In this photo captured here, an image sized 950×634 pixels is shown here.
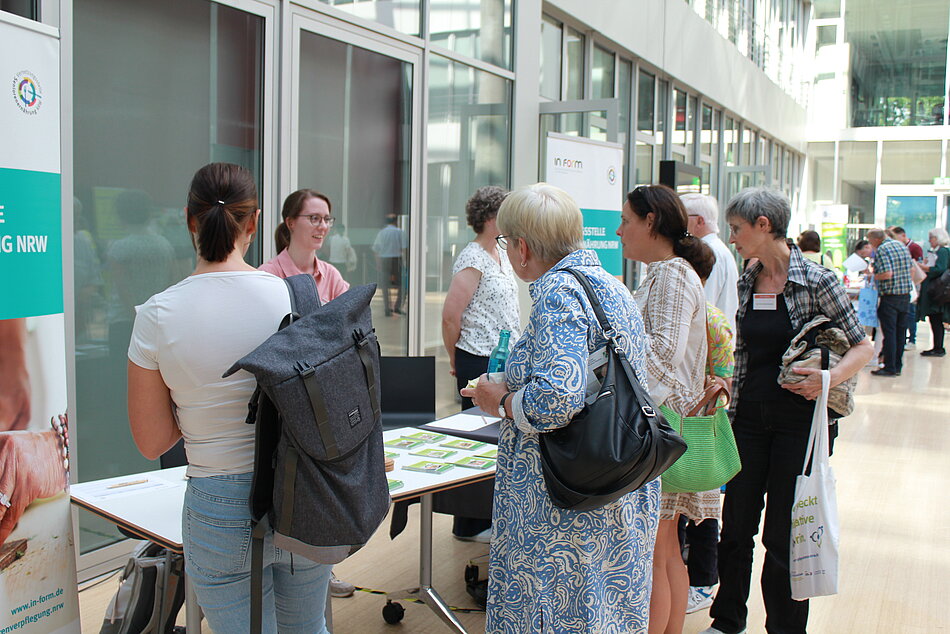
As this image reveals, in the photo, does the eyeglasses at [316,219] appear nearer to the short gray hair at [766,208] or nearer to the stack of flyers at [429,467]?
the stack of flyers at [429,467]

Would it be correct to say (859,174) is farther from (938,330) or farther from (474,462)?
(474,462)

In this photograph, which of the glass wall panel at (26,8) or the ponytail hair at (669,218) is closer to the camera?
the ponytail hair at (669,218)

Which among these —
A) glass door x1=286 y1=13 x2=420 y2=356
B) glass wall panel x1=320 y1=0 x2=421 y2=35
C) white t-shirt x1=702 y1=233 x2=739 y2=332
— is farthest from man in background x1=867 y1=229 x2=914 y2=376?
glass wall panel x1=320 y1=0 x2=421 y2=35

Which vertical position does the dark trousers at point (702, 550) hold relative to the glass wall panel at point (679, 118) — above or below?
below

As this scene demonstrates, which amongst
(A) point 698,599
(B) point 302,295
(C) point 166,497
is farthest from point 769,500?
(C) point 166,497

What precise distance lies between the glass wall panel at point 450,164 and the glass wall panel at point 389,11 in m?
0.34

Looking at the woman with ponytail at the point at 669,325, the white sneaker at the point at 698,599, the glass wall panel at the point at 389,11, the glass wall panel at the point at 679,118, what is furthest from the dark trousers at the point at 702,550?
the glass wall panel at the point at 679,118

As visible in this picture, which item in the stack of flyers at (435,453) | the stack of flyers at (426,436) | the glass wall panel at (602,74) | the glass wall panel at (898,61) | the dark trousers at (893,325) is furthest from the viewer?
the glass wall panel at (898,61)

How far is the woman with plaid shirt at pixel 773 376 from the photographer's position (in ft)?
8.82

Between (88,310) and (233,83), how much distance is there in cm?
142

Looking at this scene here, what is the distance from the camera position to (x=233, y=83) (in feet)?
13.8

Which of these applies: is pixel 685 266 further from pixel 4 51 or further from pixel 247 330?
pixel 4 51

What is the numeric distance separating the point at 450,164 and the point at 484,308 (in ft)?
8.28

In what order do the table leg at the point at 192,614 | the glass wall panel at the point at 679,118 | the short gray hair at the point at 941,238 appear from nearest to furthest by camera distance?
the table leg at the point at 192,614 < the glass wall panel at the point at 679,118 < the short gray hair at the point at 941,238
